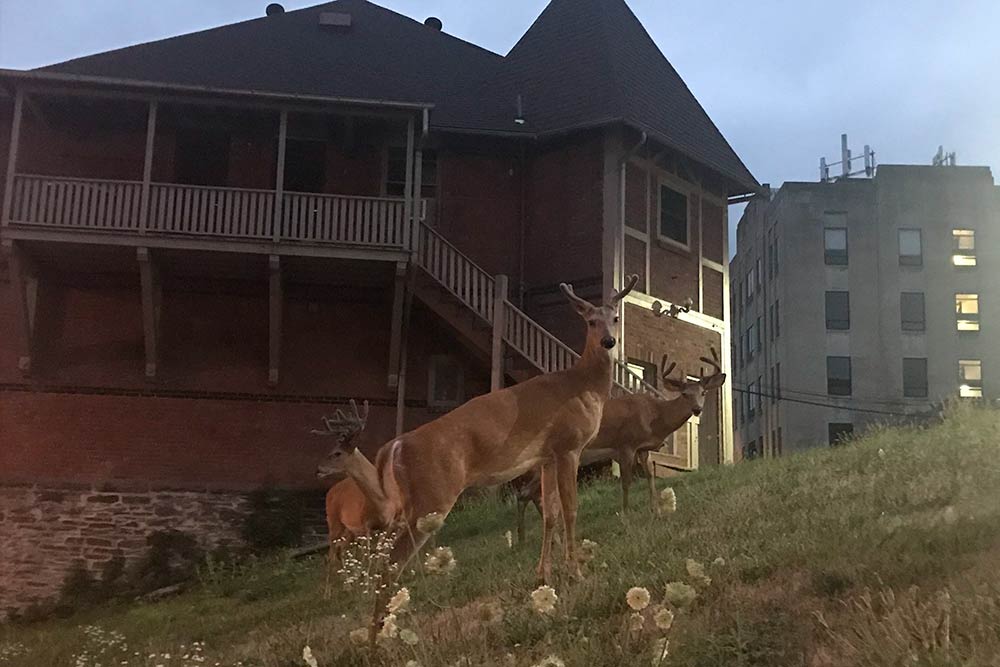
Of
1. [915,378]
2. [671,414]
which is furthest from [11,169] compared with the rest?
[915,378]

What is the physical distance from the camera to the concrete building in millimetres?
48719

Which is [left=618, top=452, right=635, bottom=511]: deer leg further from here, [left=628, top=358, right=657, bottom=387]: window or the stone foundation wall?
the stone foundation wall

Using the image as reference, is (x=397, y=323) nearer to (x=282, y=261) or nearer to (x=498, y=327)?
(x=498, y=327)

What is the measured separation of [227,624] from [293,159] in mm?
11988

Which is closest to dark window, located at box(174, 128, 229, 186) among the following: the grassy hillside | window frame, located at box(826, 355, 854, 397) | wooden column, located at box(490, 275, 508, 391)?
wooden column, located at box(490, 275, 508, 391)

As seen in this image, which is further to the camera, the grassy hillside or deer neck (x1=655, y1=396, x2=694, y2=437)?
deer neck (x1=655, y1=396, x2=694, y2=437)

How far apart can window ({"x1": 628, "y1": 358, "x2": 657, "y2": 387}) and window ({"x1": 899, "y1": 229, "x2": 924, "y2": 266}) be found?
35.2m

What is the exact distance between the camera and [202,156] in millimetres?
19172

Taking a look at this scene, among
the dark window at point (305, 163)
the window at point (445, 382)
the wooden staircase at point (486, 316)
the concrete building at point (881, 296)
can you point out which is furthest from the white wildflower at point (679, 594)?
the concrete building at point (881, 296)

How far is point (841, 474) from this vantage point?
10.8 metres

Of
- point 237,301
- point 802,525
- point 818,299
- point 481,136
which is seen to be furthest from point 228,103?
point 818,299

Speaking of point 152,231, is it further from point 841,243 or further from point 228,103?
point 841,243

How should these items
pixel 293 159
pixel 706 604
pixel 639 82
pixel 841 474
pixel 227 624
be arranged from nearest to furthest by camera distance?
pixel 706 604 < pixel 227 624 < pixel 841 474 < pixel 293 159 < pixel 639 82

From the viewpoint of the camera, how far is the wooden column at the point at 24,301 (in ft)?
54.7
